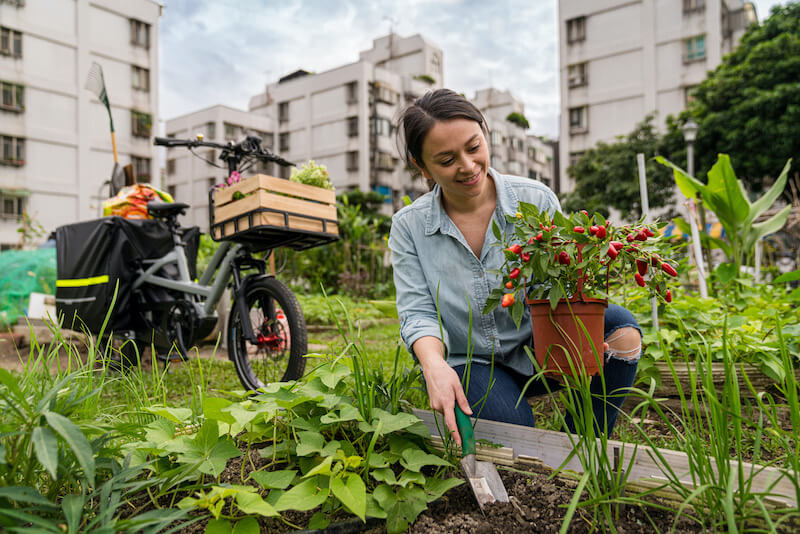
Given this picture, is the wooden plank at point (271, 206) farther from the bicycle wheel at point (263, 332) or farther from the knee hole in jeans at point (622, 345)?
the knee hole in jeans at point (622, 345)

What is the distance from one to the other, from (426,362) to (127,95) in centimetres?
2599

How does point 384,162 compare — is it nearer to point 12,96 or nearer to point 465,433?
point 12,96

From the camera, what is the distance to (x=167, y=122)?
119 feet

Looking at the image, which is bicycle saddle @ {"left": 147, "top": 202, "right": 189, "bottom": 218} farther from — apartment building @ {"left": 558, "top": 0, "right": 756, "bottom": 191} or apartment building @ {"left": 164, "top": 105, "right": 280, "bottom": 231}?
apartment building @ {"left": 164, "top": 105, "right": 280, "bottom": 231}

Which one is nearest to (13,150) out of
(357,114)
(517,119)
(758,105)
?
(357,114)

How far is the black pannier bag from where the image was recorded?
3033 millimetres

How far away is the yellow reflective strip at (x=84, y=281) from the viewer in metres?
3.05

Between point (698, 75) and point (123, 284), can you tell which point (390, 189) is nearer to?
point (698, 75)

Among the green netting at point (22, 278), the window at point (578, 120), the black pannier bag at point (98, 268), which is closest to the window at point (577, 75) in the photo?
the window at point (578, 120)

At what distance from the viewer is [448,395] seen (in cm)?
111

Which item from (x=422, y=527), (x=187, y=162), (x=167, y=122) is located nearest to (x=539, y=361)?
(x=422, y=527)

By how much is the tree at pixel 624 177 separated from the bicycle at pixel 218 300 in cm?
1536

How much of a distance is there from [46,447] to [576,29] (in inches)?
1188

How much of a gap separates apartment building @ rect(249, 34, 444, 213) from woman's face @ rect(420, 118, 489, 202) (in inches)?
1075
